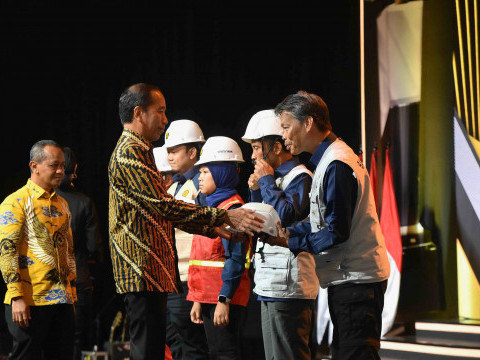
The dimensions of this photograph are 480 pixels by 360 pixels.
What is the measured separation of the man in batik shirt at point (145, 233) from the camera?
2.94m

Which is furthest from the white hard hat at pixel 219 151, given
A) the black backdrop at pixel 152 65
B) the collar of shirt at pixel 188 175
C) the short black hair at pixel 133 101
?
the black backdrop at pixel 152 65

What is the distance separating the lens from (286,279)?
128 inches

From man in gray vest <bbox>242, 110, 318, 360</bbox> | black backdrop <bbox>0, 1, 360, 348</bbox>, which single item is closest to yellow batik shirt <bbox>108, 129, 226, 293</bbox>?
man in gray vest <bbox>242, 110, 318, 360</bbox>

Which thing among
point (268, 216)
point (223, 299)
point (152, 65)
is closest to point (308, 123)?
point (268, 216)

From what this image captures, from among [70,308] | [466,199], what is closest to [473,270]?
[466,199]

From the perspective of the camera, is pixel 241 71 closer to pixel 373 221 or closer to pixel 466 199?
pixel 466 199

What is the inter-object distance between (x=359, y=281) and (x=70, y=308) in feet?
6.03

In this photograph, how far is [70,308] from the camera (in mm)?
3834

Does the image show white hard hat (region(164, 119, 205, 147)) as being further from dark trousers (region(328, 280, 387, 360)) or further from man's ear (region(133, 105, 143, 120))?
dark trousers (region(328, 280, 387, 360))

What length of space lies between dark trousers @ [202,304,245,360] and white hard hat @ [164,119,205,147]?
129 centimetres

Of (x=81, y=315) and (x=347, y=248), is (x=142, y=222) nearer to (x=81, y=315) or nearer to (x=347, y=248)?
(x=347, y=248)

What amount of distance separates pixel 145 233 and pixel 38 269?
3.43ft

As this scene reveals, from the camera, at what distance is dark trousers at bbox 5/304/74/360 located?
368 cm

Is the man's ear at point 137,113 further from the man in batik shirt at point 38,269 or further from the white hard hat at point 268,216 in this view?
the man in batik shirt at point 38,269
